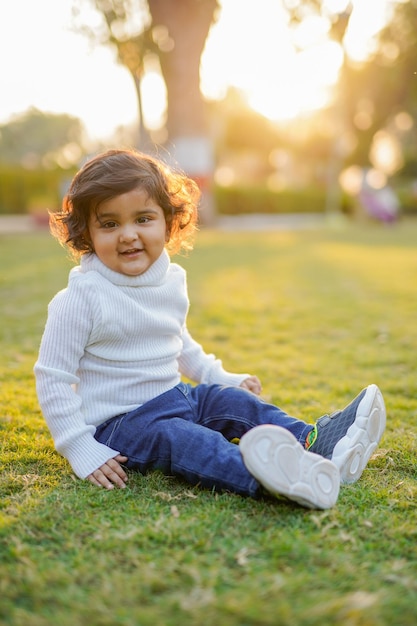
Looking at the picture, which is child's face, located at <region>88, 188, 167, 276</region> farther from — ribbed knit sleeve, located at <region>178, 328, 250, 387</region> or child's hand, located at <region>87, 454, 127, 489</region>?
child's hand, located at <region>87, 454, 127, 489</region>

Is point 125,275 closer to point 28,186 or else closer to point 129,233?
→ point 129,233

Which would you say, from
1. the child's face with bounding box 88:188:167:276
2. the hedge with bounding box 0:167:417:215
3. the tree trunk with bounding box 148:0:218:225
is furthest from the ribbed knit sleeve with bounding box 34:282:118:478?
the tree trunk with bounding box 148:0:218:225

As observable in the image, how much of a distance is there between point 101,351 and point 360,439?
0.79 metres

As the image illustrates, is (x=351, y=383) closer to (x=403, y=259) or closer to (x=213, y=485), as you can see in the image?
(x=213, y=485)

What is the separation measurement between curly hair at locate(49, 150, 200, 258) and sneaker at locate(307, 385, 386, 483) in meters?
0.85

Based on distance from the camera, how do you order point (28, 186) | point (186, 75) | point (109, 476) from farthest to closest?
point (28, 186) < point (186, 75) < point (109, 476)

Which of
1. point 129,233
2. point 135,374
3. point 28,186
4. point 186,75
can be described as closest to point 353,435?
point 135,374

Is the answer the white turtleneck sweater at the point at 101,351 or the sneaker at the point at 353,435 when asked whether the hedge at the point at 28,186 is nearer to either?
the white turtleneck sweater at the point at 101,351

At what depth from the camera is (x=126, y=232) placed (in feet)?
6.56

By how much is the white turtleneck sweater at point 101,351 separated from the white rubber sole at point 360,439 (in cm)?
58

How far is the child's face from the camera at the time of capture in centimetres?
200

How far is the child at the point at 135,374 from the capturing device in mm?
1843

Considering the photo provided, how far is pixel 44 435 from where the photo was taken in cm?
227

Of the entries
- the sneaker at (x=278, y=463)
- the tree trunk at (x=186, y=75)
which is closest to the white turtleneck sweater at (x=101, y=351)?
the sneaker at (x=278, y=463)
